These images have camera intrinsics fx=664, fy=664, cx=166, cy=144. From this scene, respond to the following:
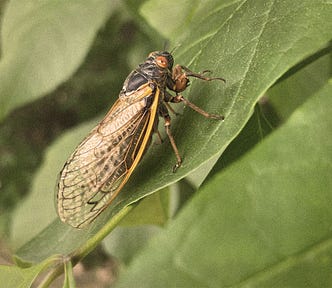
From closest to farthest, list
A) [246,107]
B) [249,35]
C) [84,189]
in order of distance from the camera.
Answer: [246,107] < [249,35] < [84,189]

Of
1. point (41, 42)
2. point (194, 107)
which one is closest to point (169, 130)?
point (194, 107)

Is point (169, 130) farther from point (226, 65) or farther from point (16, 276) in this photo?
point (16, 276)

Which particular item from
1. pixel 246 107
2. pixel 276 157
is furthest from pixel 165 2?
pixel 276 157

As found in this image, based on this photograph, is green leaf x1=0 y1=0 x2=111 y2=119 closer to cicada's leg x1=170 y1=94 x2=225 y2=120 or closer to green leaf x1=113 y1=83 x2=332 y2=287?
cicada's leg x1=170 y1=94 x2=225 y2=120

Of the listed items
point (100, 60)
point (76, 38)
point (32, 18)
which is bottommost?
point (100, 60)

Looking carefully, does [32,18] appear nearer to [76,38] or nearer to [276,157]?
[76,38]

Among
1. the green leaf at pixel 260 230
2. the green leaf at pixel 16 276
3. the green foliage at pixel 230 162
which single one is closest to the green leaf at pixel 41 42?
the green foliage at pixel 230 162

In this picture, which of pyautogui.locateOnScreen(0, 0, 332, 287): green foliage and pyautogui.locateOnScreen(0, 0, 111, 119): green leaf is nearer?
pyautogui.locateOnScreen(0, 0, 332, 287): green foliage

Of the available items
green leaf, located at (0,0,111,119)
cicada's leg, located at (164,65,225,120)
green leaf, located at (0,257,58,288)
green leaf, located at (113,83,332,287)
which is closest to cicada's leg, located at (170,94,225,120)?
cicada's leg, located at (164,65,225,120)
